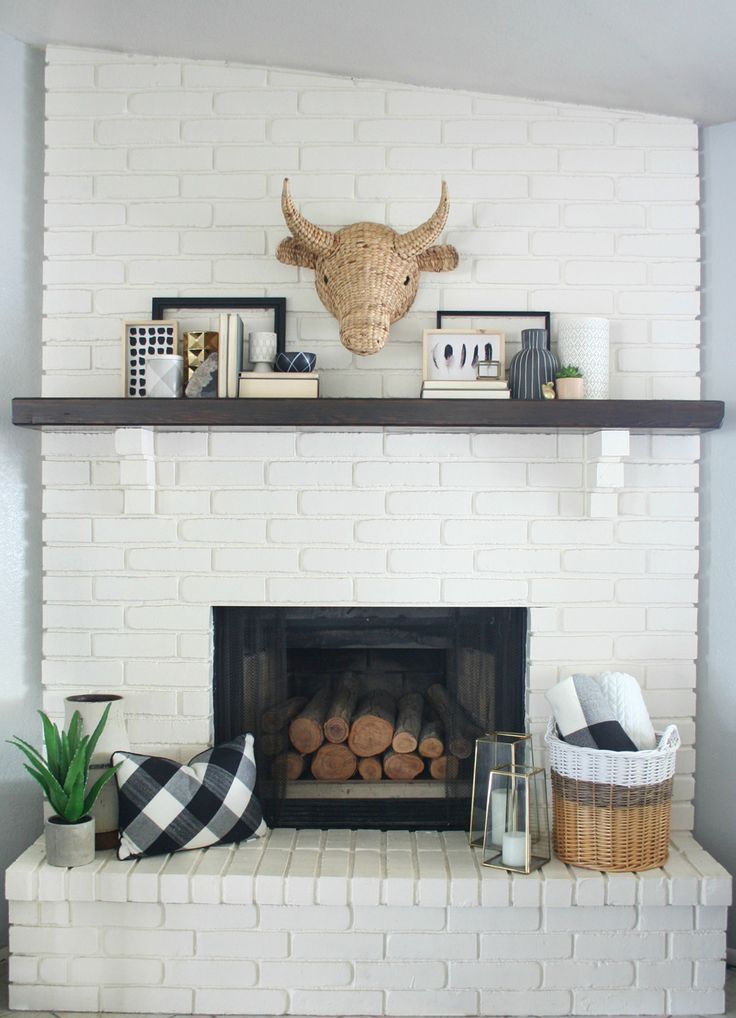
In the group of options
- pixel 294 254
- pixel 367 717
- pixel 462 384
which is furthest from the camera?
pixel 367 717

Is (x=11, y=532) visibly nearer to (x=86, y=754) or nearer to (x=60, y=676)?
(x=60, y=676)

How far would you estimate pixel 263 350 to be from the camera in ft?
7.36

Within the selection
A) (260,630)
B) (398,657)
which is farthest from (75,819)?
(398,657)

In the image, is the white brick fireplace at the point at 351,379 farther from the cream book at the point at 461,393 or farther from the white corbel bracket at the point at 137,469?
the cream book at the point at 461,393

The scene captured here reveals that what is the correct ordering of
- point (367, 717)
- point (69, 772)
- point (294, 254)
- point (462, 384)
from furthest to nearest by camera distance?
point (367, 717)
point (294, 254)
point (462, 384)
point (69, 772)

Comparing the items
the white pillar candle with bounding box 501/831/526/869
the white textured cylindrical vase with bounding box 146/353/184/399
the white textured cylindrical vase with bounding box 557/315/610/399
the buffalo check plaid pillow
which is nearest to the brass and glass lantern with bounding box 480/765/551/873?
the white pillar candle with bounding box 501/831/526/869

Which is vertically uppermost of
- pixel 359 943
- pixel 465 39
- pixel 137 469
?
pixel 465 39

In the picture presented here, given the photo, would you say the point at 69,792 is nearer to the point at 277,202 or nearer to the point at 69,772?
the point at 69,772

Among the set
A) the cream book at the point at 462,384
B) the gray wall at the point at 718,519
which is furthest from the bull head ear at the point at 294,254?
the gray wall at the point at 718,519

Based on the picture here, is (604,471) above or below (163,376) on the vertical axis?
below

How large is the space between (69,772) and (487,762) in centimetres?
96

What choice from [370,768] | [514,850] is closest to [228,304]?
[370,768]

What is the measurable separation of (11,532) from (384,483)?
37.1 inches

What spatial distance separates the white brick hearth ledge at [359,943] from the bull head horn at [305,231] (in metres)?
1.44
